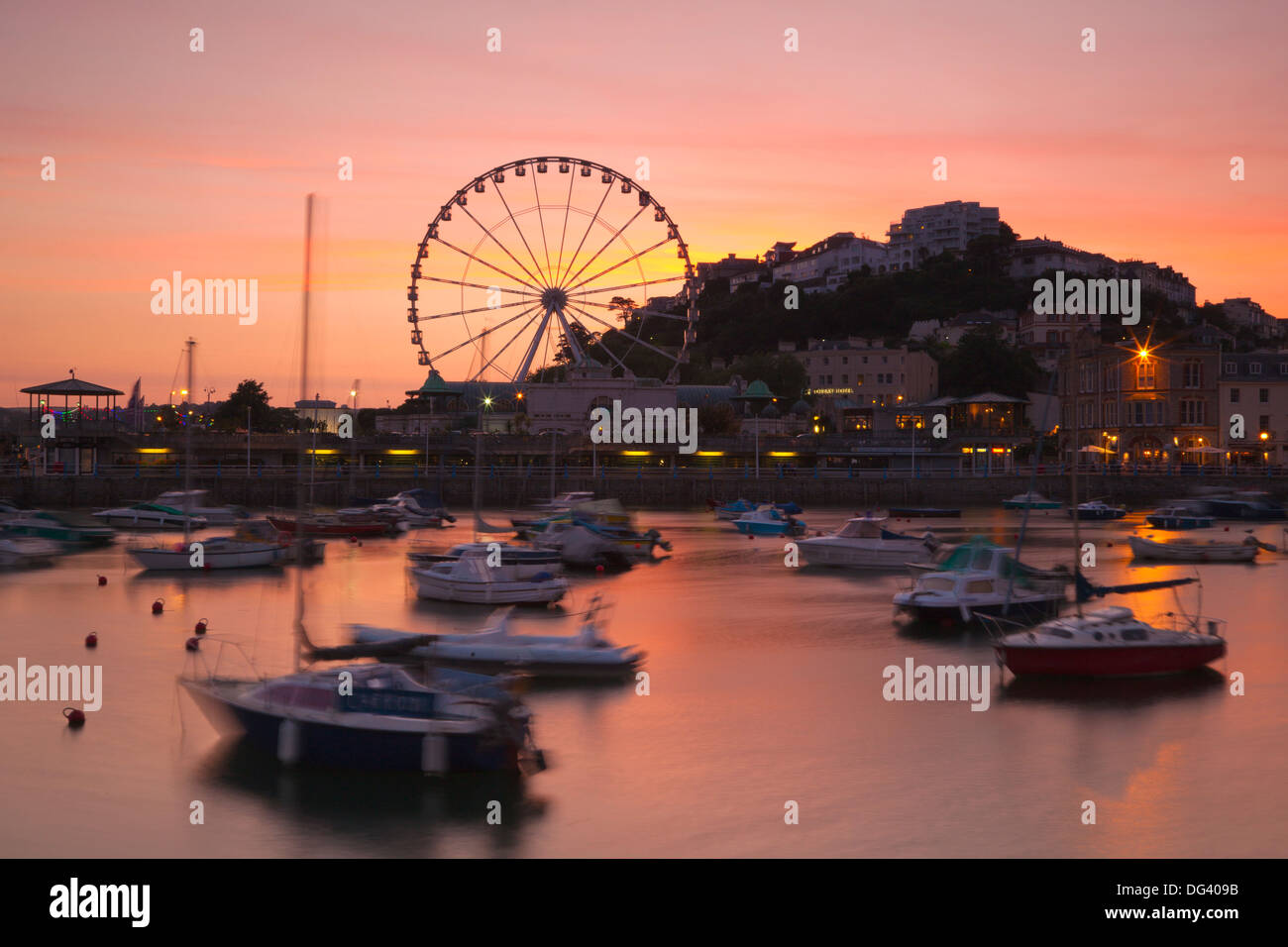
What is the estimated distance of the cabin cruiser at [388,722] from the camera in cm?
1747

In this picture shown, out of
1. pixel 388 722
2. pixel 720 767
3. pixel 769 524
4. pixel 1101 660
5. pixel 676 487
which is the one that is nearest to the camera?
pixel 388 722

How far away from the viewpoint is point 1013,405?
104 metres

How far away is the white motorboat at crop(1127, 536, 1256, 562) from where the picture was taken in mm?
48688

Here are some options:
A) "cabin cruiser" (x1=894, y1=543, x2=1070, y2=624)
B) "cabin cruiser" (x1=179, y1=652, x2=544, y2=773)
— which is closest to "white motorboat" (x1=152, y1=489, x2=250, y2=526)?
"cabin cruiser" (x1=894, y1=543, x2=1070, y2=624)

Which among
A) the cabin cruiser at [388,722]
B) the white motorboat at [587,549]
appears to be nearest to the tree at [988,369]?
the white motorboat at [587,549]

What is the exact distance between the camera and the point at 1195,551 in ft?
163

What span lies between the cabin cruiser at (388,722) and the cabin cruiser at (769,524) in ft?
138

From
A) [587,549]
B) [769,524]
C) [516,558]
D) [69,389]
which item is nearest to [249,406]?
[69,389]

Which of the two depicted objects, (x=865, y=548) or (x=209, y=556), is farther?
(x=865, y=548)

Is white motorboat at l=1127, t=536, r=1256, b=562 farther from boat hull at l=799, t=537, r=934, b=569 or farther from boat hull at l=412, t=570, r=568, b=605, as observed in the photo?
boat hull at l=412, t=570, r=568, b=605

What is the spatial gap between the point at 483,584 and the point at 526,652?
10185 mm

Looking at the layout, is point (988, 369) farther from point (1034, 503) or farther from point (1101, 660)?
point (1101, 660)

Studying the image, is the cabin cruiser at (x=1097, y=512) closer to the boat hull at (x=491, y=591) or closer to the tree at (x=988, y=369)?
the boat hull at (x=491, y=591)
